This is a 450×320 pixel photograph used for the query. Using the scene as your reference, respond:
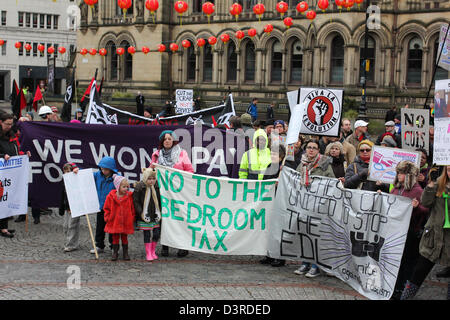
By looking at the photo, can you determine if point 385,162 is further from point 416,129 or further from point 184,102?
point 184,102

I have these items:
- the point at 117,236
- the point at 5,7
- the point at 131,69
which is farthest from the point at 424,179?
the point at 5,7

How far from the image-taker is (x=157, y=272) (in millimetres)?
8406

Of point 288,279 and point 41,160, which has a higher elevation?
point 41,160

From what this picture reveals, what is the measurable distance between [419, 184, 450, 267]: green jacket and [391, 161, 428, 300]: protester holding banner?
0.27 meters

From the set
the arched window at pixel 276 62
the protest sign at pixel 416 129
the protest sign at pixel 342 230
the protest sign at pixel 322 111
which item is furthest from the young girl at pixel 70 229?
the arched window at pixel 276 62

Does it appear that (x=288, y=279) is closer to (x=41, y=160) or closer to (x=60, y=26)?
(x=41, y=160)

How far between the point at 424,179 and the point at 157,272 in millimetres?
3700

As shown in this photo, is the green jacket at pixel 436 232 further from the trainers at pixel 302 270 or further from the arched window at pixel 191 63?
the arched window at pixel 191 63

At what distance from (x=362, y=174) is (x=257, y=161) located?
5.65ft

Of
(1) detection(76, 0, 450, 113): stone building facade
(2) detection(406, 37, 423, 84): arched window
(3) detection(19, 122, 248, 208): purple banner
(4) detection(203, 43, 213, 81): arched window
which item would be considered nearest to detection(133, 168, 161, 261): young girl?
(3) detection(19, 122, 248, 208): purple banner

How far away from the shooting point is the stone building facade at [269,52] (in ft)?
107

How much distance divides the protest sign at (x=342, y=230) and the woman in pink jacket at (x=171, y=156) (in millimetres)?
1557

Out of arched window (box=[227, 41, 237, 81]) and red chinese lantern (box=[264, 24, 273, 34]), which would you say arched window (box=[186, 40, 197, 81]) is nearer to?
arched window (box=[227, 41, 237, 81])

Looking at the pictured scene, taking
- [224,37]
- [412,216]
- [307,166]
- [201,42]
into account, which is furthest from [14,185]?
[201,42]
